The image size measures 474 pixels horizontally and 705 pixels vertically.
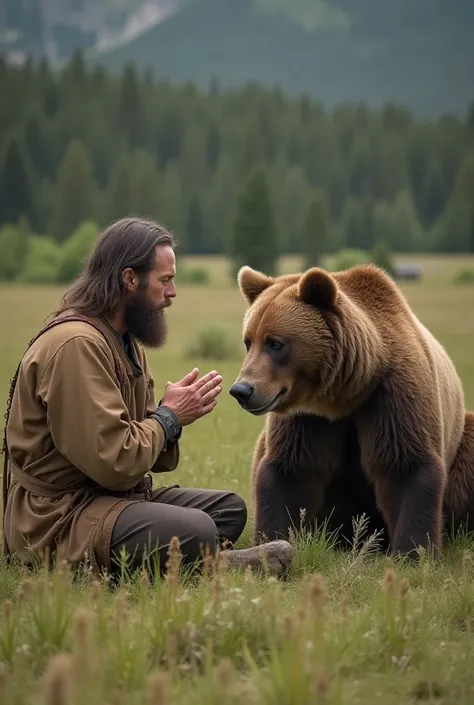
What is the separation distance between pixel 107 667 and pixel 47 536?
1.78 metres

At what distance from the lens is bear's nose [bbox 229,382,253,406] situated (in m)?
5.64

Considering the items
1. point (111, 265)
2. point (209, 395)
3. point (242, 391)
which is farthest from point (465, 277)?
point (111, 265)

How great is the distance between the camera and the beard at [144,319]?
554 cm

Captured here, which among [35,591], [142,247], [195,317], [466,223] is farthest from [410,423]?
[466,223]

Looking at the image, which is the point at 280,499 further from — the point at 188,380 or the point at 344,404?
the point at 188,380

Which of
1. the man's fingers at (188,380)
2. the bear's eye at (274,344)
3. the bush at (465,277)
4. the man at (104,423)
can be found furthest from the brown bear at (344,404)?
the bush at (465,277)

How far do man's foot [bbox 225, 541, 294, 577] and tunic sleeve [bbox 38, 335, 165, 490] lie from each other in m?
0.77

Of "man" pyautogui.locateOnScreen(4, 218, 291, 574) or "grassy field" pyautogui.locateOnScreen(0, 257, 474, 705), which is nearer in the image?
"grassy field" pyautogui.locateOnScreen(0, 257, 474, 705)

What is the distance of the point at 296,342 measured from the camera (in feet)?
19.4

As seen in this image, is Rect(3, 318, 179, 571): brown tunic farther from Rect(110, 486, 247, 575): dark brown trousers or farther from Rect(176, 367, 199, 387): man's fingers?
Rect(176, 367, 199, 387): man's fingers

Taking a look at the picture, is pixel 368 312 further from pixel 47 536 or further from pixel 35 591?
pixel 35 591

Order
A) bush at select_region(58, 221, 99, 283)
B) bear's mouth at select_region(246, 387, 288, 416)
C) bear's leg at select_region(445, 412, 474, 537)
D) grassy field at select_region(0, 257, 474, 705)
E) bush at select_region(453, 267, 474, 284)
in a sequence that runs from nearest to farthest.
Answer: grassy field at select_region(0, 257, 474, 705) → bear's mouth at select_region(246, 387, 288, 416) → bear's leg at select_region(445, 412, 474, 537) → bush at select_region(58, 221, 99, 283) → bush at select_region(453, 267, 474, 284)

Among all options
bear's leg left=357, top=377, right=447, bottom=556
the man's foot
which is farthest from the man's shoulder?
bear's leg left=357, top=377, right=447, bottom=556

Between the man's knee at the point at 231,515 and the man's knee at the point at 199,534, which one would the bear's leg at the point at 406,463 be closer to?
the man's knee at the point at 231,515
